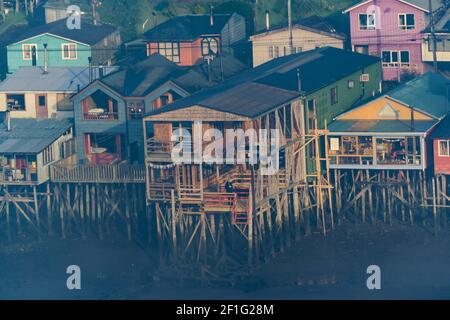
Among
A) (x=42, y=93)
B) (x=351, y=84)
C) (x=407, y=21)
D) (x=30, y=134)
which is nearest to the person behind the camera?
(x=30, y=134)

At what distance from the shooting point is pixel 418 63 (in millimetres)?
94125

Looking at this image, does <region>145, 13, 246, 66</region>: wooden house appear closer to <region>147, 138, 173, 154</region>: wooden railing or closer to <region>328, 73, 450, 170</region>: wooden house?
<region>328, 73, 450, 170</region>: wooden house

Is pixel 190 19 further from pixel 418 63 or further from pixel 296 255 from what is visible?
pixel 296 255

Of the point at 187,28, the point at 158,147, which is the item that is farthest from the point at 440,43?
the point at 158,147

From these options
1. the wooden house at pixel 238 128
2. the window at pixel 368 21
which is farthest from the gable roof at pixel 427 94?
the window at pixel 368 21

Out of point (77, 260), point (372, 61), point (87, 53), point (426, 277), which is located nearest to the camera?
point (426, 277)

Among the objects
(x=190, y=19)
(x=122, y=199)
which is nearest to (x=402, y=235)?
(x=122, y=199)

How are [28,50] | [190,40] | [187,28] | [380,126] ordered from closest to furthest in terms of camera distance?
[380,126]
[190,40]
[187,28]
[28,50]

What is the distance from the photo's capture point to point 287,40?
96.2 meters

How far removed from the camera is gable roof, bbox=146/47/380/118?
74500 millimetres

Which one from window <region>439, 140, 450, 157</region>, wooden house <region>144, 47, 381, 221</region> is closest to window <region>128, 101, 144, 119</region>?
wooden house <region>144, 47, 381, 221</region>

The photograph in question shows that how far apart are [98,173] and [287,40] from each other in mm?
18954

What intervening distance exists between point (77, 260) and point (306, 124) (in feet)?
39.1

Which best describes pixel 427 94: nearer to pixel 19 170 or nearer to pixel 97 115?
pixel 97 115
